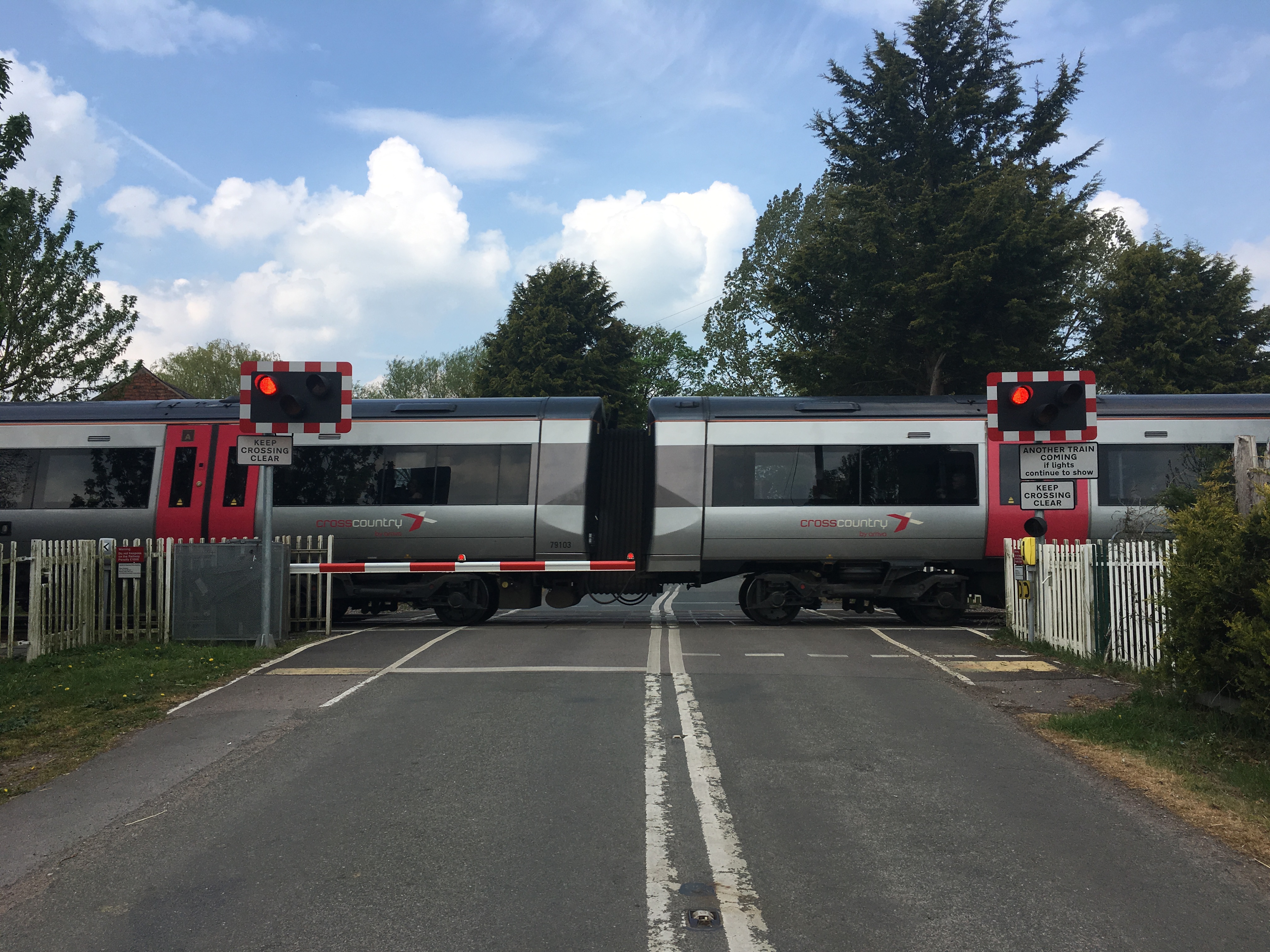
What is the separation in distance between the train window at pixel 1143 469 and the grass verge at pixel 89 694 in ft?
39.1

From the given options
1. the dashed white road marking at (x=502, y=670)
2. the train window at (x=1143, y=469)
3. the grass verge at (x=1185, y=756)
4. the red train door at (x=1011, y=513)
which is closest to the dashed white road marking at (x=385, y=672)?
the dashed white road marking at (x=502, y=670)

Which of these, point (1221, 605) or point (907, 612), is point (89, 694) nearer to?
point (1221, 605)

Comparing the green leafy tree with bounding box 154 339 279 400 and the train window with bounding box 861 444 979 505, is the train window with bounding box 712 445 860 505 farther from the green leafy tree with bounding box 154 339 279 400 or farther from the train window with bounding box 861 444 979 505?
the green leafy tree with bounding box 154 339 279 400

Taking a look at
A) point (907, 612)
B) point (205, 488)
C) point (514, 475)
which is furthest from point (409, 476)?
point (907, 612)

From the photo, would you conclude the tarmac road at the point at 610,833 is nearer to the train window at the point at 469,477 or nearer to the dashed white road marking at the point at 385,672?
the dashed white road marking at the point at 385,672

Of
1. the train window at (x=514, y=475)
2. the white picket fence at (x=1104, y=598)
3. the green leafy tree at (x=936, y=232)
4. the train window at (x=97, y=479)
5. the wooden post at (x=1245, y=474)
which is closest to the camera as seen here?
the wooden post at (x=1245, y=474)

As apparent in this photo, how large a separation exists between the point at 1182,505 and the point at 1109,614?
2.13 meters

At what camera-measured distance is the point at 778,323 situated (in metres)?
28.7

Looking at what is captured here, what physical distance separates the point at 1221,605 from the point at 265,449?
10.2 metres

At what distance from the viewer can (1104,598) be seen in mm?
10953

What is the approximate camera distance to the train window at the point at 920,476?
50.7 ft

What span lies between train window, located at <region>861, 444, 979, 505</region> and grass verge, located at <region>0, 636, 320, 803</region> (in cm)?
863

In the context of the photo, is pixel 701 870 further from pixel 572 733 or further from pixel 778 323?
pixel 778 323

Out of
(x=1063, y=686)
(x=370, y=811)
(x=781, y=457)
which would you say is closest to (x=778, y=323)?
(x=781, y=457)
